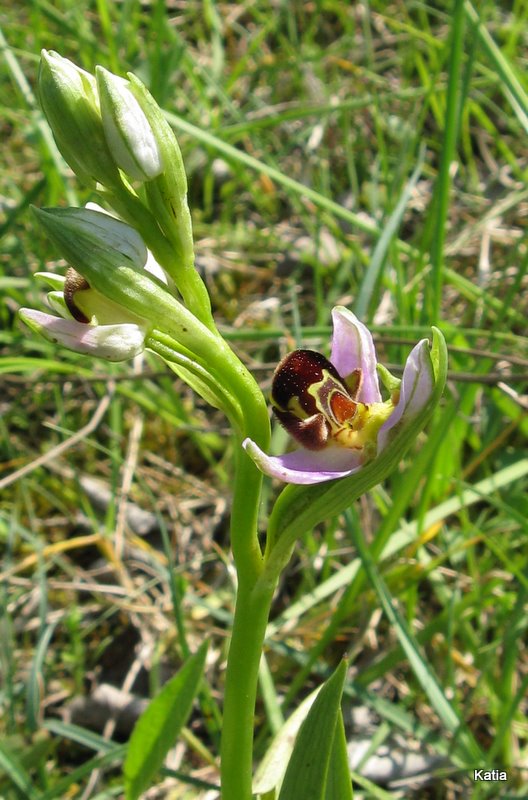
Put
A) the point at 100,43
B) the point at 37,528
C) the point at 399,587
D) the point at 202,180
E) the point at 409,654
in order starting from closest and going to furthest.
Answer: the point at 409,654, the point at 399,587, the point at 37,528, the point at 202,180, the point at 100,43

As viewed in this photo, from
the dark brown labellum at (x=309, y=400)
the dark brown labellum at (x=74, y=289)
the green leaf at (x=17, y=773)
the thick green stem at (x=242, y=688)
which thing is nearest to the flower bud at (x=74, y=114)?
the dark brown labellum at (x=74, y=289)

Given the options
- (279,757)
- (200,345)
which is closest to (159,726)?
(279,757)

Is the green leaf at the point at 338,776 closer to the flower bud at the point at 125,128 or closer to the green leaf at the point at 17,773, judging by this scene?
the green leaf at the point at 17,773

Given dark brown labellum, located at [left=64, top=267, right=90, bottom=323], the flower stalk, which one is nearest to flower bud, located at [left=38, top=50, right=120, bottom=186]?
the flower stalk

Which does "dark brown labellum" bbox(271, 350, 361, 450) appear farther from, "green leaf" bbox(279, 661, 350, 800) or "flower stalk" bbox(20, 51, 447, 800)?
"green leaf" bbox(279, 661, 350, 800)

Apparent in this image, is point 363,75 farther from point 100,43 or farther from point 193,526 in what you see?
point 193,526

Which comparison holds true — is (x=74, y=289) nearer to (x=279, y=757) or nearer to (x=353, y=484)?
(x=353, y=484)

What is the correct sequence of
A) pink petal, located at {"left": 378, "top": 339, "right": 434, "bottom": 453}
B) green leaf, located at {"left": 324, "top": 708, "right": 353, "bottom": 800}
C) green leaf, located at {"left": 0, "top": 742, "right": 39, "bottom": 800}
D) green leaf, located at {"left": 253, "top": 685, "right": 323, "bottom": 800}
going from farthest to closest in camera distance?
green leaf, located at {"left": 0, "top": 742, "right": 39, "bottom": 800} → green leaf, located at {"left": 253, "top": 685, "right": 323, "bottom": 800} → green leaf, located at {"left": 324, "top": 708, "right": 353, "bottom": 800} → pink petal, located at {"left": 378, "top": 339, "right": 434, "bottom": 453}

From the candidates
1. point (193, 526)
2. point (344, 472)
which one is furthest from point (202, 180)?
point (344, 472)
